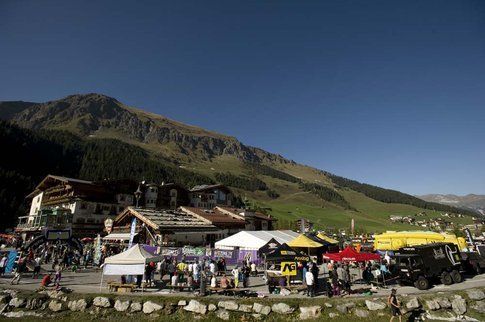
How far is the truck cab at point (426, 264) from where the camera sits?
2158 centimetres

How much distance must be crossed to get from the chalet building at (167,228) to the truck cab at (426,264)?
90.5 feet

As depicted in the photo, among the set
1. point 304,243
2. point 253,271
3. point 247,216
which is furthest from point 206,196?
point 304,243

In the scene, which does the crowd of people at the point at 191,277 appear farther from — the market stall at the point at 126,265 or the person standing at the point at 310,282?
the person standing at the point at 310,282

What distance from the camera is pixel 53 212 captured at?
60.2 m

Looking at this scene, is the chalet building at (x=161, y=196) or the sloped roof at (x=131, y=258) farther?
the chalet building at (x=161, y=196)

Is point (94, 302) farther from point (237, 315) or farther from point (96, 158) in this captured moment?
point (96, 158)

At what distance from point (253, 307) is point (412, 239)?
21624mm

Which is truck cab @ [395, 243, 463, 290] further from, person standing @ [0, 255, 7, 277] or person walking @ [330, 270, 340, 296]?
person standing @ [0, 255, 7, 277]

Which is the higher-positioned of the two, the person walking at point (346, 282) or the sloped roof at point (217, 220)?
the sloped roof at point (217, 220)

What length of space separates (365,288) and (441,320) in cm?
480

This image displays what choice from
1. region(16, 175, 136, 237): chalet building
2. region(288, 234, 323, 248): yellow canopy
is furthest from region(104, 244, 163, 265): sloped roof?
region(16, 175, 136, 237): chalet building

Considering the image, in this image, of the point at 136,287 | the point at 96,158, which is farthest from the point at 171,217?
the point at 96,158

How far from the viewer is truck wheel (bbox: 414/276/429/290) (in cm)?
2094

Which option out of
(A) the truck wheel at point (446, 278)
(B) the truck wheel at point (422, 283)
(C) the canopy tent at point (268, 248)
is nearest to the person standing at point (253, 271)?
(C) the canopy tent at point (268, 248)
